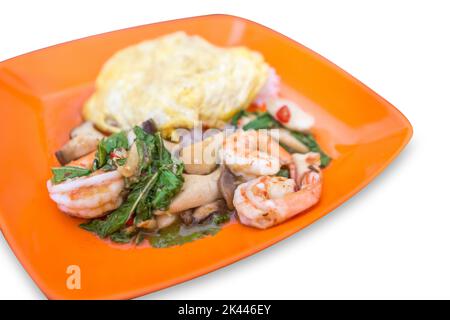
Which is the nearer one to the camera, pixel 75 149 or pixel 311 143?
pixel 75 149

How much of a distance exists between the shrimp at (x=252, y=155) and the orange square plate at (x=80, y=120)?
18.7 inches

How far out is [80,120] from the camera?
17.4 feet

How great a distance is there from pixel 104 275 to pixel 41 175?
135 cm

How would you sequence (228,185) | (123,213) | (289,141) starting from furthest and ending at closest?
(289,141) < (228,185) < (123,213)

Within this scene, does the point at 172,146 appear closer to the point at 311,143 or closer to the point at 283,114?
the point at 283,114

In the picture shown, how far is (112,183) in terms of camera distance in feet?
13.4

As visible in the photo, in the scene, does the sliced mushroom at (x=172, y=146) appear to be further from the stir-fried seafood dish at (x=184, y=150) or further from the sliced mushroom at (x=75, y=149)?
the sliced mushroom at (x=75, y=149)

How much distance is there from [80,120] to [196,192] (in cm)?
172

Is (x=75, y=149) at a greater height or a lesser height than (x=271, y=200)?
greater

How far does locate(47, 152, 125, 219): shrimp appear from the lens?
4.02 m

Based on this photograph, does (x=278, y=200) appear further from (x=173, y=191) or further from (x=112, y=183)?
(x=112, y=183)

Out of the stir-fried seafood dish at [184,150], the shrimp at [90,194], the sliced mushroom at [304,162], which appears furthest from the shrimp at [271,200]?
the shrimp at [90,194]

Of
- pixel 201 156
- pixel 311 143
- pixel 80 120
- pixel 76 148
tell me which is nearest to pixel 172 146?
pixel 201 156

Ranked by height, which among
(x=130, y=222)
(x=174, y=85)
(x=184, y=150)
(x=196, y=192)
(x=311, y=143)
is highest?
(x=174, y=85)
